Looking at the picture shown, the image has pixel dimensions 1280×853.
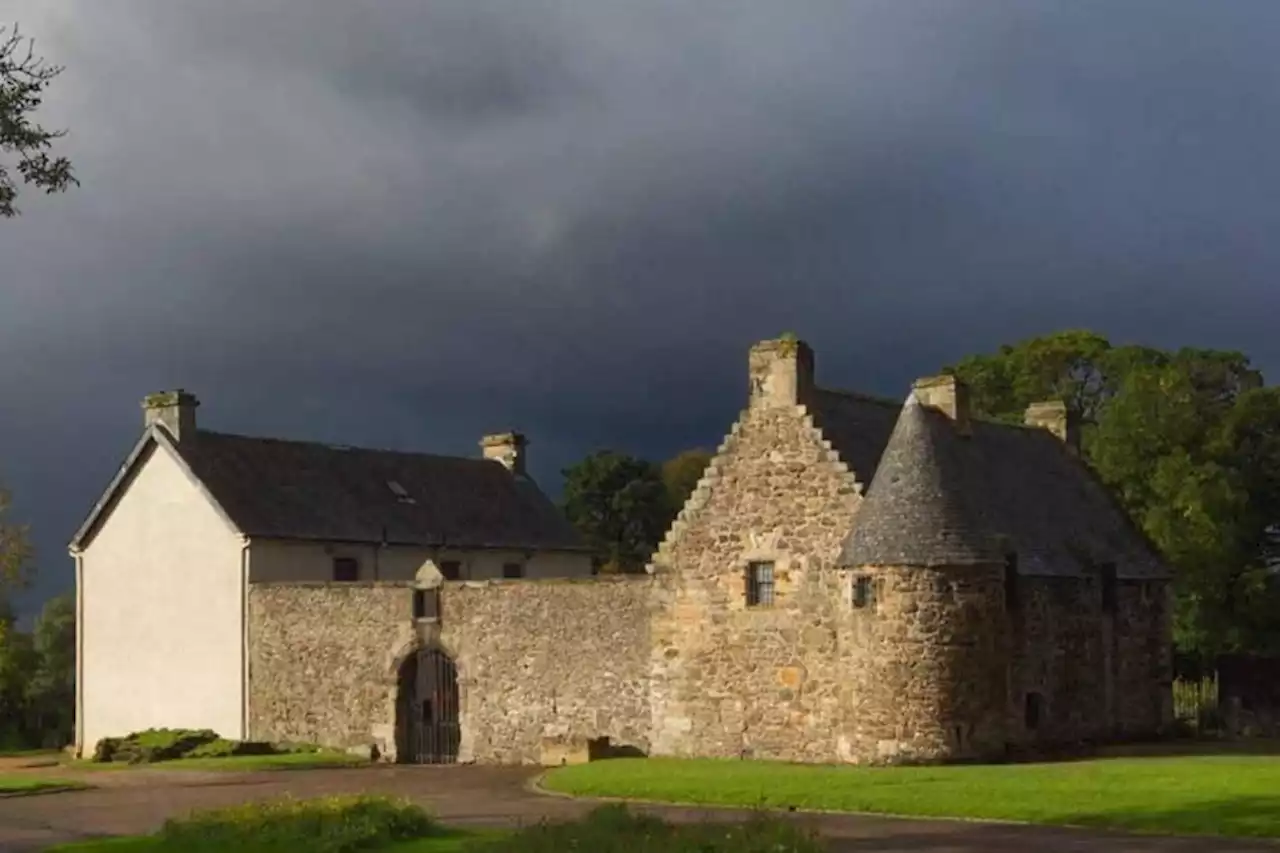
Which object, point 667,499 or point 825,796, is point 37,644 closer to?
point 667,499

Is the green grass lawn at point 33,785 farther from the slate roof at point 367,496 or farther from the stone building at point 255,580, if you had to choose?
the slate roof at point 367,496

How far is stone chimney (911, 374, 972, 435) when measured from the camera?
3634cm

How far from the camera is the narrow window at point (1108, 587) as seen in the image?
124ft

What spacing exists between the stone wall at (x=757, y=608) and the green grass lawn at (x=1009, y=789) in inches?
61.9

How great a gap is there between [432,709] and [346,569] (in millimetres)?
7649

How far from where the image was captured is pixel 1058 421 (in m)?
42.8

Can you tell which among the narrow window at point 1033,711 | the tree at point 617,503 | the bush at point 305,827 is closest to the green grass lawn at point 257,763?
the narrow window at point 1033,711

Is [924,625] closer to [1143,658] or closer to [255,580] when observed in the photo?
[1143,658]

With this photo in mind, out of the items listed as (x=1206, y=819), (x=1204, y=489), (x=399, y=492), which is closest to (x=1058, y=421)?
(x=1204, y=489)

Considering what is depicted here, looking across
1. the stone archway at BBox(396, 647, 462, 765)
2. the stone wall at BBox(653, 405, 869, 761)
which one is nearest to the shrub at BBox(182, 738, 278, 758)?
the stone archway at BBox(396, 647, 462, 765)

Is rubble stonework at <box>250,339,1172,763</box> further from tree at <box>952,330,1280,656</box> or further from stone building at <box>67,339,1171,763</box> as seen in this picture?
tree at <box>952,330,1280,656</box>

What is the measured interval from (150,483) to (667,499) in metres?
40.0

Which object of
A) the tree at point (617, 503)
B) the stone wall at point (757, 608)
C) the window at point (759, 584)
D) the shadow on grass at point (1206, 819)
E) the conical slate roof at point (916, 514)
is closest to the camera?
the shadow on grass at point (1206, 819)

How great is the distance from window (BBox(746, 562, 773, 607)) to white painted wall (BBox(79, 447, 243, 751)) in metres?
14.7
